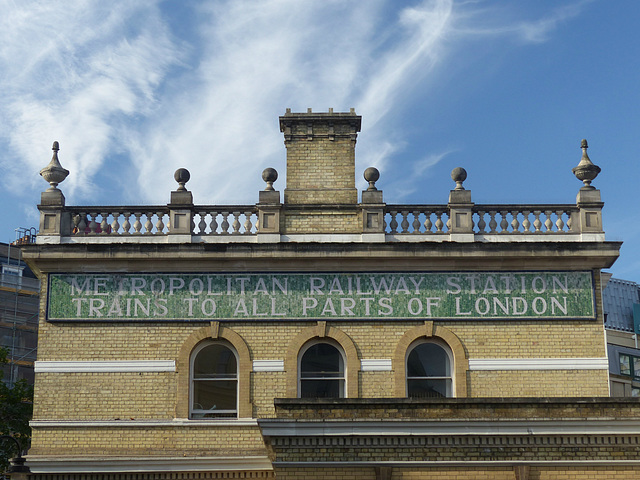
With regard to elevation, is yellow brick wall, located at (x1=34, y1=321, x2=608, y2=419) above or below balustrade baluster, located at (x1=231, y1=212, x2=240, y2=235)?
below

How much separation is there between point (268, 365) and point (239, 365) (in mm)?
676

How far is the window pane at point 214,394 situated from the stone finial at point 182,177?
4.75 metres

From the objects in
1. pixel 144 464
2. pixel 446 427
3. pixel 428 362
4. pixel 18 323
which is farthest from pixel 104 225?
pixel 18 323

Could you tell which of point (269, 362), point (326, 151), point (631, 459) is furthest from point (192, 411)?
point (631, 459)

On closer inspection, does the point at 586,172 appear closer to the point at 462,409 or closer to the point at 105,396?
the point at 462,409

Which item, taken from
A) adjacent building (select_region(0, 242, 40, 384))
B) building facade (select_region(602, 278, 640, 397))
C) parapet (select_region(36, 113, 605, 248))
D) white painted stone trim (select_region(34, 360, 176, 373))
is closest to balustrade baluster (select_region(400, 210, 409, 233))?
parapet (select_region(36, 113, 605, 248))

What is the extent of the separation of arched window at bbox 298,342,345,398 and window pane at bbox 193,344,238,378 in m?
1.61

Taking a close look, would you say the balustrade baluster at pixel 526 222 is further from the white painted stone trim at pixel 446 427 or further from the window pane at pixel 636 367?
the window pane at pixel 636 367

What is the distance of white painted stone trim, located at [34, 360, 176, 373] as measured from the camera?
73.9ft

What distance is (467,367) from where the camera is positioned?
22.5 m

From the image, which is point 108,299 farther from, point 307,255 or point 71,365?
point 307,255

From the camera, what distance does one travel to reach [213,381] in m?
22.8

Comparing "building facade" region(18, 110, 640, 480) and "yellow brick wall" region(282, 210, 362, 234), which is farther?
"yellow brick wall" region(282, 210, 362, 234)

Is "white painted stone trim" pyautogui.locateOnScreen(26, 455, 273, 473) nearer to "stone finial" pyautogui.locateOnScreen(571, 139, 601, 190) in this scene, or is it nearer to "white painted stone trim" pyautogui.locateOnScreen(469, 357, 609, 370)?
"white painted stone trim" pyautogui.locateOnScreen(469, 357, 609, 370)
